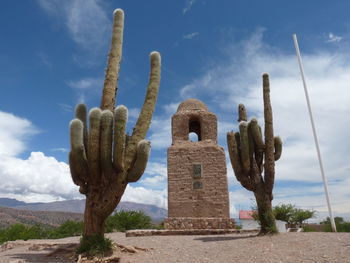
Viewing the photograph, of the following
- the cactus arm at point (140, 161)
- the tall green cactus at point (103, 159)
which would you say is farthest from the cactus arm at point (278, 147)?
the cactus arm at point (140, 161)

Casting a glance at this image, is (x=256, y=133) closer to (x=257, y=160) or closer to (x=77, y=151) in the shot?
(x=257, y=160)

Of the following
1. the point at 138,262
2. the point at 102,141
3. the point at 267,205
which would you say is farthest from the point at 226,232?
the point at 102,141

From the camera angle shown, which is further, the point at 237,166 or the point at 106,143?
the point at 237,166

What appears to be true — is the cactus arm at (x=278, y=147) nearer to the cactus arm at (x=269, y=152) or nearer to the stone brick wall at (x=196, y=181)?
the cactus arm at (x=269, y=152)

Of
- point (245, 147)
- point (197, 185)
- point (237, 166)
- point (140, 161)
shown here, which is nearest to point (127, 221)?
point (197, 185)

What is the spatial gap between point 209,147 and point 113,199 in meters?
9.47

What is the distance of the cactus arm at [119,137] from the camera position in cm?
843

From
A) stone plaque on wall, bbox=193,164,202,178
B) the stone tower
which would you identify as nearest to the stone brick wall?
the stone tower

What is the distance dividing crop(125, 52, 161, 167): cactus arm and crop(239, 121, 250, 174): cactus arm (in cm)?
347

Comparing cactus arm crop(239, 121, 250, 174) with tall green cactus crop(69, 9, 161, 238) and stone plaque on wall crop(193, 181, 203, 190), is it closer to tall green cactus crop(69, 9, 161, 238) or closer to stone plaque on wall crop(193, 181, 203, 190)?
tall green cactus crop(69, 9, 161, 238)

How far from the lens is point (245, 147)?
11398 mm

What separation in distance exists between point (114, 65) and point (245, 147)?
203 inches

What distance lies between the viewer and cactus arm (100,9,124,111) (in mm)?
9617

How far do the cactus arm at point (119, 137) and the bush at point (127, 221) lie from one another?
10.9m
